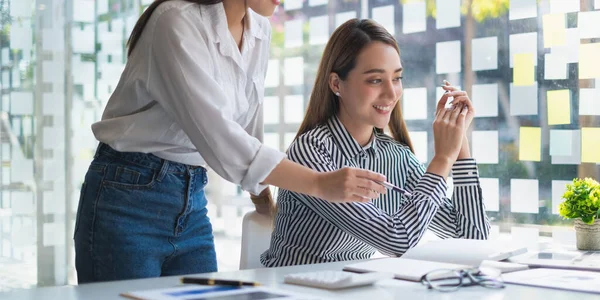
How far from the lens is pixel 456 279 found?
1196 mm

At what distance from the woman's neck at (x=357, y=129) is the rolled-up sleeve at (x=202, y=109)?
2.29 ft

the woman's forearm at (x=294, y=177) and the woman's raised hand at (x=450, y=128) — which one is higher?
the woman's raised hand at (x=450, y=128)

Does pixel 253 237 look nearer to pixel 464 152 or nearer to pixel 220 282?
pixel 464 152

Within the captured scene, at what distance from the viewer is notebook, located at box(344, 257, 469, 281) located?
1.25 metres

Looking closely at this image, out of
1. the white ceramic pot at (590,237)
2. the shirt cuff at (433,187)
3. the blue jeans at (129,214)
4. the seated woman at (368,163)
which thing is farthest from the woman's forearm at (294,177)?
the white ceramic pot at (590,237)

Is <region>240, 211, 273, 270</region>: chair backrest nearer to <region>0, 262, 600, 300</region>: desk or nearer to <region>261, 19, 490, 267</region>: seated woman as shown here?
<region>261, 19, 490, 267</region>: seated woman

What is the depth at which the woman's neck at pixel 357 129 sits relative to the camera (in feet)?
6.79

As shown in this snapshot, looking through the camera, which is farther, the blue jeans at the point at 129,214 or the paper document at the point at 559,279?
the blue jeans at the point at 129,214

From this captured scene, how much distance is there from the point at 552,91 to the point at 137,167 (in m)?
1.75

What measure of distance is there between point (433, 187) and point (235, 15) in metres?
0.67

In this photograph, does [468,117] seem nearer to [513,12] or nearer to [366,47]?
[366,47]

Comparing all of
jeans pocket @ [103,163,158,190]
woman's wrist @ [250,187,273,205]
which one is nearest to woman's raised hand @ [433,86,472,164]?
woman's wrist @ [250,187,273,205]

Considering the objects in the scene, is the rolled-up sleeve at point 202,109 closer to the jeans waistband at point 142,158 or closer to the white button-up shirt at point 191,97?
the white button-up shirt at point 191,97

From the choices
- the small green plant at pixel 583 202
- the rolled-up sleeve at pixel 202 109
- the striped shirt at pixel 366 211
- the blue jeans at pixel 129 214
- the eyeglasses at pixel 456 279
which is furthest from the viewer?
the small green plant at pixel 583 202
